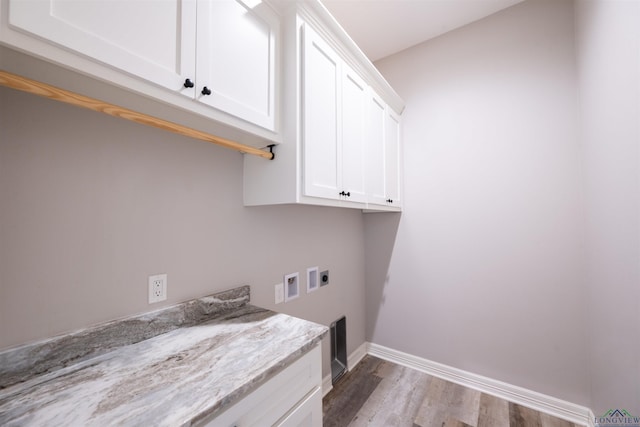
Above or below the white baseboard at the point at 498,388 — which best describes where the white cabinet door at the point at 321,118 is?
above

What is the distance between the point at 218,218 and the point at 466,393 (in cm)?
215

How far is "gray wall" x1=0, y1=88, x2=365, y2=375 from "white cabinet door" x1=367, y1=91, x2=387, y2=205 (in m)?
0.80

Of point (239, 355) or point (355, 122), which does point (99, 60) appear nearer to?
point (239, 355)

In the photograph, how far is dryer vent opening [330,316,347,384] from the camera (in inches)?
81.0

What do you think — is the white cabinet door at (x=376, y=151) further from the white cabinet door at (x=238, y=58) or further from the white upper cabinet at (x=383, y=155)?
the white cabinet door at (x=238, y=58)

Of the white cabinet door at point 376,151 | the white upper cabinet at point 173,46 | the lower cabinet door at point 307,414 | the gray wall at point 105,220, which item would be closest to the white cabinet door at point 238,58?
Answer: the white upper cabinet at point 173,46

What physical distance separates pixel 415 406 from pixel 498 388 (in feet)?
2.19

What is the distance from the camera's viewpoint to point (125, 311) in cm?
94

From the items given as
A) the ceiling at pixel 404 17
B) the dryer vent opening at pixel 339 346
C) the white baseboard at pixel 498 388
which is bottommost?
the white baseboard at pixel 498 388

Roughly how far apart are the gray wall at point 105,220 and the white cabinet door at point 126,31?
304 mm

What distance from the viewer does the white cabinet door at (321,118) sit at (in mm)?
1209

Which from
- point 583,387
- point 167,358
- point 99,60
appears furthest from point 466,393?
point 99,60

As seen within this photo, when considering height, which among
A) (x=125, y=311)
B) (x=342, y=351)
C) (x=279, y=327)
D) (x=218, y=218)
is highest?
(x=218, y=218)

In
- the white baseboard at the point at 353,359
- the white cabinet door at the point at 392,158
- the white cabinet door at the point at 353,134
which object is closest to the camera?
the white cabinet door at the point at 353,134
